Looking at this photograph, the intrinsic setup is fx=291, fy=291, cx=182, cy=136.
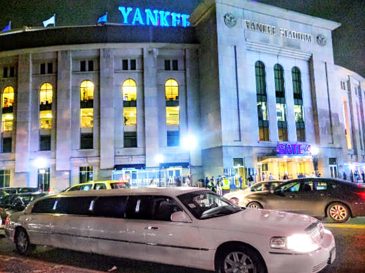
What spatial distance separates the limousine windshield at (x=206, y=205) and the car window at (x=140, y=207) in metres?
0.66

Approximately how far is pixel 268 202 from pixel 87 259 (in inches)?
280

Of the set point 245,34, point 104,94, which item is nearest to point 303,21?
point 245,34

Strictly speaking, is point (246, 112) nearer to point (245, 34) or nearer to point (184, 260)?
point (245, 34)

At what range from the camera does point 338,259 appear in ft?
19.1

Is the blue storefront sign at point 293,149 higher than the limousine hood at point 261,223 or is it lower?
higher

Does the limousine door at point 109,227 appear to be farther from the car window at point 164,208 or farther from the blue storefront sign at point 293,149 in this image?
the blue storefront sign at point 293,149

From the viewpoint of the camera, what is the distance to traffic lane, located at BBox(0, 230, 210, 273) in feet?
18.8

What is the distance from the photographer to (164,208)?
5.56 meters

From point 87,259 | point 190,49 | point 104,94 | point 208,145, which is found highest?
point 190,49

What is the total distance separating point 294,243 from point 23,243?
21.9 feet

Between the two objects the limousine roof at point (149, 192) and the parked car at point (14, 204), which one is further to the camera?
the parked car at point (14, 204)

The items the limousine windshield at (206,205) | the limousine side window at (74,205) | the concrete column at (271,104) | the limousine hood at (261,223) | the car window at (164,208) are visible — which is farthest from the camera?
the concrete column at (271,104)

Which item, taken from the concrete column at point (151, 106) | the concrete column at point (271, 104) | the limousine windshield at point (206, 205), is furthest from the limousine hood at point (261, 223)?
the concrete column at point (271, 104)

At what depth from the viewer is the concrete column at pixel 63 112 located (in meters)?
A: 33.7
